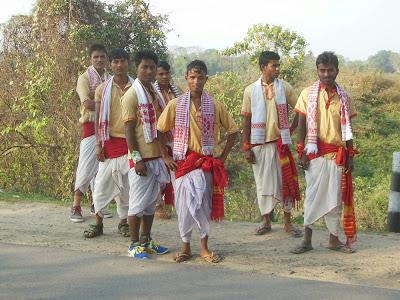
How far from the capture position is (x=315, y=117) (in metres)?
5.88

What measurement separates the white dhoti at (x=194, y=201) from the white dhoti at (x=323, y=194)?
3.37 feet

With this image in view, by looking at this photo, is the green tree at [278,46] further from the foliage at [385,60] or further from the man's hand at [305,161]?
the foliage at [385,60]

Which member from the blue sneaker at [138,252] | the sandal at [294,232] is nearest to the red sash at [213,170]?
the blue sneaker at [138,252]

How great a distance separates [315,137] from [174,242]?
6.10 ft

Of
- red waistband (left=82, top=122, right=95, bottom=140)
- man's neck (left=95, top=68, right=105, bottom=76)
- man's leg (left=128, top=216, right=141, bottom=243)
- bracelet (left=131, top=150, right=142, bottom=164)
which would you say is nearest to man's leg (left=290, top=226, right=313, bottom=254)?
man's leg (left=128, top=216, right=141, bottom=243)

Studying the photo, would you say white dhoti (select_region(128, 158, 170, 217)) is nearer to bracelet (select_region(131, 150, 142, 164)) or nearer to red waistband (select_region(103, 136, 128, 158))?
bracelet (select_region(131, 150, 142, 164))

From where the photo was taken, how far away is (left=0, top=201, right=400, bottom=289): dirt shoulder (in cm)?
511

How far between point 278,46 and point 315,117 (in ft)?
61.0

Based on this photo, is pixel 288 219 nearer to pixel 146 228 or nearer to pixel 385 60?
pixel 146 228

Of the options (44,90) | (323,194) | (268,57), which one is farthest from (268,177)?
(44,90)

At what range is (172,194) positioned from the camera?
6.31 meters

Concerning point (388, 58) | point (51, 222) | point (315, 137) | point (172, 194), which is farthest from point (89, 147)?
point (388, 58)

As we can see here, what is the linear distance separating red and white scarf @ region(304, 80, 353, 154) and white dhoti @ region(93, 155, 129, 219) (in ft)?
6.58

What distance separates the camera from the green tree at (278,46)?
2319cm
